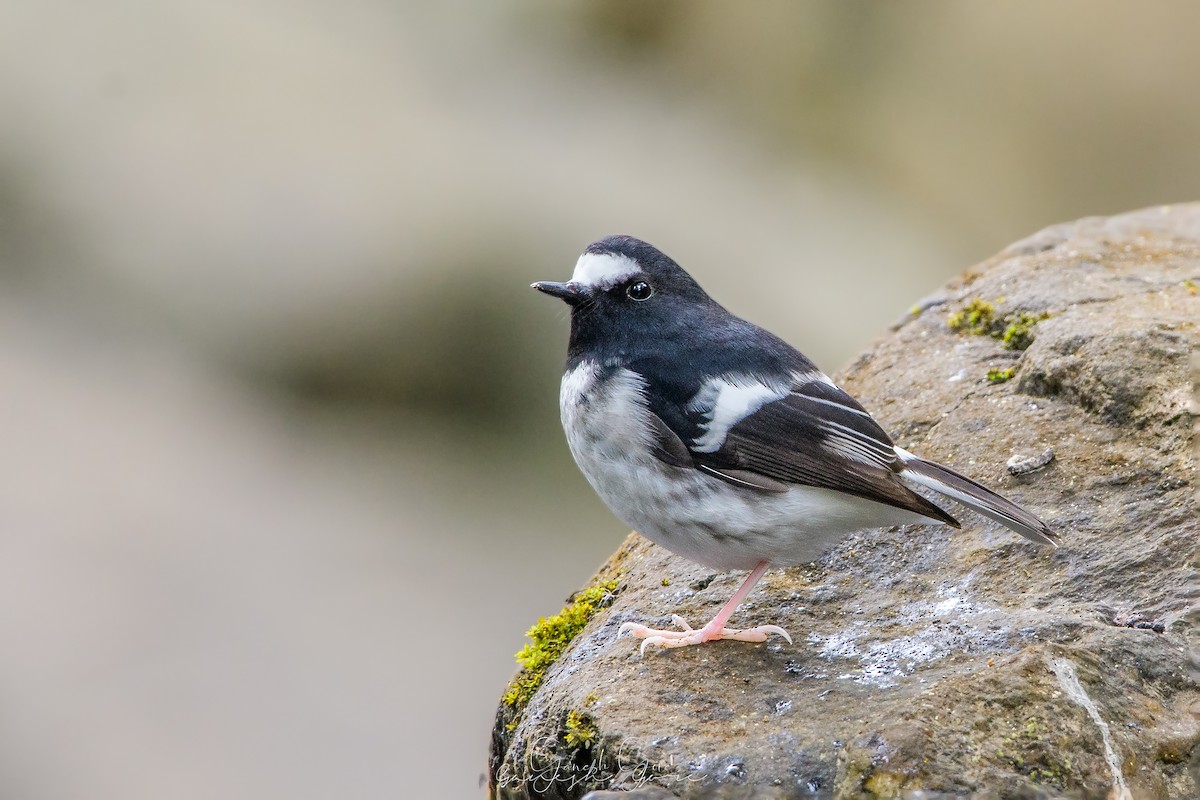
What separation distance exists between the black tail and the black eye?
45.6 inches

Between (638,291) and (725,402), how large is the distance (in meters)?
0.61

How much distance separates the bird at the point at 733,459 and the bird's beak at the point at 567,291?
1 cm

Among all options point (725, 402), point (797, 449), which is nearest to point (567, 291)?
point (725, 402)

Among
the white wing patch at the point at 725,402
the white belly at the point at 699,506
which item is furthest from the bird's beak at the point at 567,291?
the white wing patch at the point at 725,402

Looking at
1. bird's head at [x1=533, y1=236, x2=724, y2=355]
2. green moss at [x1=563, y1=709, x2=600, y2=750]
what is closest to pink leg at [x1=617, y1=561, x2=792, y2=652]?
green moss at [x1=563, y1=709, x2=600, y2=750]

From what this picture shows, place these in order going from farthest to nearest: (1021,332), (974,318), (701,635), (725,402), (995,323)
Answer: (974,318)
(995,323)
(1021,332)
(725,402)
(701,635)

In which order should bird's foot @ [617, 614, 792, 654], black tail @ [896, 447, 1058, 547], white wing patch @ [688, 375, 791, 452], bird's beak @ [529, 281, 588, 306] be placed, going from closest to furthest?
black tail @ [896, 447, 1058, 547] → bird's foot @ [617, 614, 792, 654] → white wing patch @ [688, 375, 791, 452] → bird's beak @ [529, 281, 588, 306]

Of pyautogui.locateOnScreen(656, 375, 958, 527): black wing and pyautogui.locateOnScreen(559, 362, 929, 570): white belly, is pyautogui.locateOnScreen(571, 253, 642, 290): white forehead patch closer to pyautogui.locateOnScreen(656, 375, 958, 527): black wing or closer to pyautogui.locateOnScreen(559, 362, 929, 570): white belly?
pyautogui.locateOnScreen(559, 362, 929, 570): white belly

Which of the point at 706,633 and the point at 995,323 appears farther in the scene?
the point at 995,323

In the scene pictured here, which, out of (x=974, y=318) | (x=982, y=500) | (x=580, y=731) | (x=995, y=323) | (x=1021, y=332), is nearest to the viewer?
(x=580, y=731)

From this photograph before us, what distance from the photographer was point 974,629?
12.1 feet

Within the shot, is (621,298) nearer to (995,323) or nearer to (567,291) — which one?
(567,291)

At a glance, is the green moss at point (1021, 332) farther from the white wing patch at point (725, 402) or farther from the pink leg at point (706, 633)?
the pink leg at point (706, 633)

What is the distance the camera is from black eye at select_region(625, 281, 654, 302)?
4516mm
